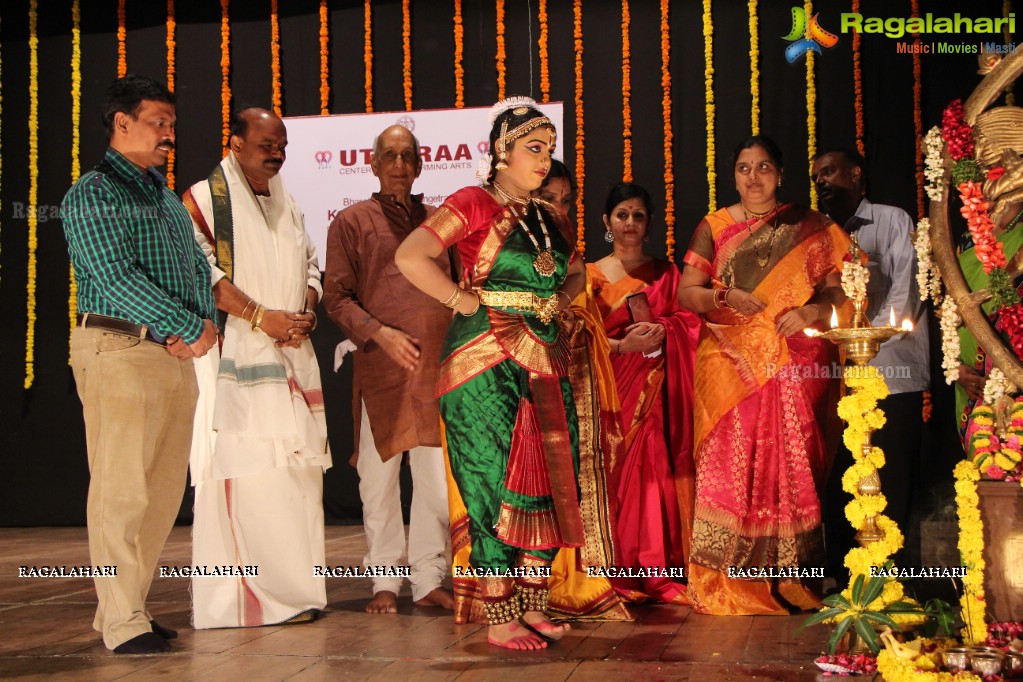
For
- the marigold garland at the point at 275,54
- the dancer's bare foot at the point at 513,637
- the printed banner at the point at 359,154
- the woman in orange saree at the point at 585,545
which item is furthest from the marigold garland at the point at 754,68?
the dancer's bare foot at the point at 513,637

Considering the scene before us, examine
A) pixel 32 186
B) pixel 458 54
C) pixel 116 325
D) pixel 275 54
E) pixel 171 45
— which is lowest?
pixel 116 325

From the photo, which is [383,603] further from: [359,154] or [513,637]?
[359,154]

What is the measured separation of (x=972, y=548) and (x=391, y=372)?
2089 mm

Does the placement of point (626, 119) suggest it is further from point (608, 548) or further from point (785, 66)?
point (608, 548)

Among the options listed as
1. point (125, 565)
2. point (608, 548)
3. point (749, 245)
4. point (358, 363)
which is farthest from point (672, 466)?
point (125, 565)

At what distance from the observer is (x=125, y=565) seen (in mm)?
3285

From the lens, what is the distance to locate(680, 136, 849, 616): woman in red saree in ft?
12.8

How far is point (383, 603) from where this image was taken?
157 inches

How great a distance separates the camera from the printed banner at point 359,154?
6.49 m

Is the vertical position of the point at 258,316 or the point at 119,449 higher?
the point at 258,316

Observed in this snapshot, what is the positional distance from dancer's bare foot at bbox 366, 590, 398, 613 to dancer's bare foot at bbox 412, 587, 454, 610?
12 centimetres

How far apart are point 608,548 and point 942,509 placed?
5.96 ft

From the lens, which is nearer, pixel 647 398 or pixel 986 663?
pixel 986 663

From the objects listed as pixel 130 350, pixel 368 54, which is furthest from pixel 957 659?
pixel 368 54
